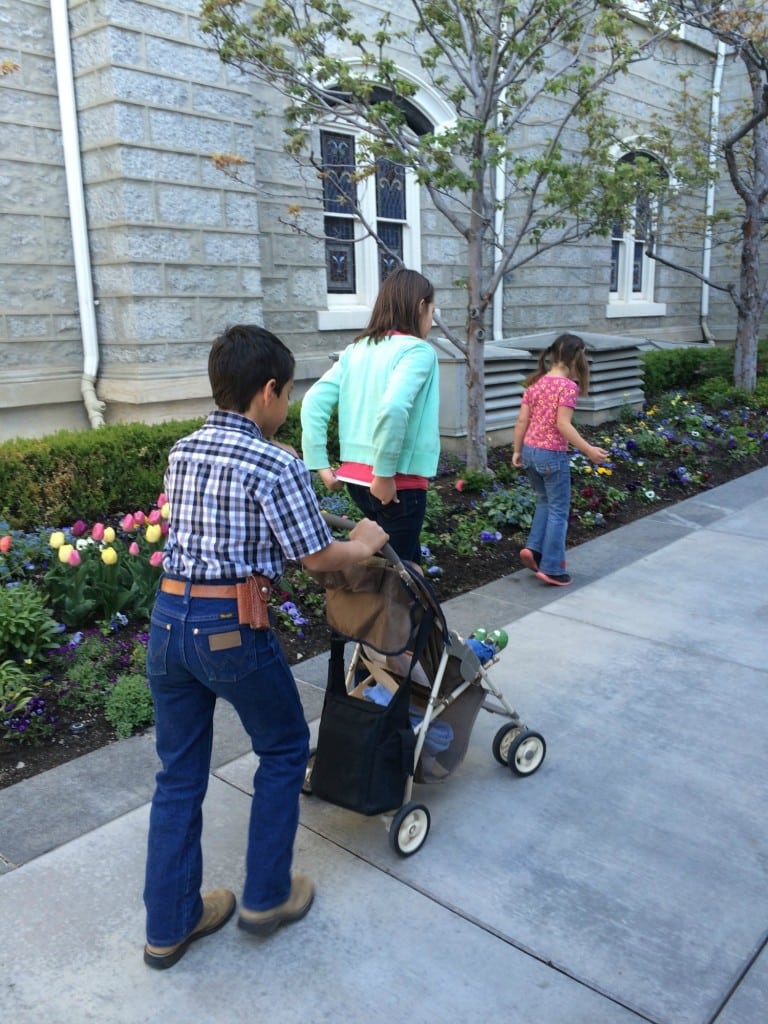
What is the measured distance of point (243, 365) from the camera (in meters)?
2.28

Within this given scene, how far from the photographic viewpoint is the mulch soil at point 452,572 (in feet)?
11.7

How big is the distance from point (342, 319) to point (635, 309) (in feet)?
25.3

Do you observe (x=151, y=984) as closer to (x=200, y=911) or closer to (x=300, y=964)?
(x=200, y=911)

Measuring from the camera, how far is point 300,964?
242 cm

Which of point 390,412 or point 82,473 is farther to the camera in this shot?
point 82,473

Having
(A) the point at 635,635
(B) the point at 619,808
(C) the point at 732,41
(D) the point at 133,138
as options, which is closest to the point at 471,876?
(B) the point at 619,808

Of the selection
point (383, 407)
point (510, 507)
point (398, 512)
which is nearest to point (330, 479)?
point (398, 512)

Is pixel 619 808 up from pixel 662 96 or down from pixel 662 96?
down

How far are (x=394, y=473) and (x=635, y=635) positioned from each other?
211cm

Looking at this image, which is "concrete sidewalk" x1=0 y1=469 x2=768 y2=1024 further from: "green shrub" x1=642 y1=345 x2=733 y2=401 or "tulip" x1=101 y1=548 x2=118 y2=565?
"green shrub" x1=642 y1=345 x2=733 y2=401

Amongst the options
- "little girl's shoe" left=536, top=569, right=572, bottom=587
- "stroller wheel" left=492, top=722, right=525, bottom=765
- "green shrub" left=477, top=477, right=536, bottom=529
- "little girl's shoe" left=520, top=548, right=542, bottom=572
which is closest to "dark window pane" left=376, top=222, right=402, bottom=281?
"green shrub" left=477, top=477, right=536, bottom=529

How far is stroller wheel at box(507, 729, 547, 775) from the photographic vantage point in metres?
3.31

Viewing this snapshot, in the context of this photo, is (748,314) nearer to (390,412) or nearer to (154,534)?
(154,534)

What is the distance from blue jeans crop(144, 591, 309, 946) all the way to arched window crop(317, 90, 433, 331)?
8.52 meters
